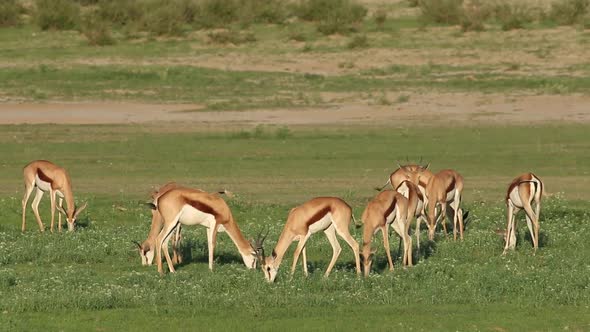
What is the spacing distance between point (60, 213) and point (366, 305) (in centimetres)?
637

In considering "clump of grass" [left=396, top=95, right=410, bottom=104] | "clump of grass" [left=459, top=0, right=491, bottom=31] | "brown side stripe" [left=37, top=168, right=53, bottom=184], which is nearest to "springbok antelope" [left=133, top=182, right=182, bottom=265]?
"brown side stripe" [left=37, top=168, right=53, bottom=184]

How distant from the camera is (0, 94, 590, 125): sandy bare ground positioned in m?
29.2

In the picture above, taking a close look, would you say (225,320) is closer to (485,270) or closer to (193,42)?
(485,270)

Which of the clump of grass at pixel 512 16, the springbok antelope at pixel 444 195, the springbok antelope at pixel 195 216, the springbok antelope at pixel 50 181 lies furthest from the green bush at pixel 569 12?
the springbok antelope at pixel 195 216

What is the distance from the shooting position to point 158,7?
44656 millimetres

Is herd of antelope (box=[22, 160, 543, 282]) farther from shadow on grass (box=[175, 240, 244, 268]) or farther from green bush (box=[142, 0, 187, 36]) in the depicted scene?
green bush (box=[142, 0, 187, 36])

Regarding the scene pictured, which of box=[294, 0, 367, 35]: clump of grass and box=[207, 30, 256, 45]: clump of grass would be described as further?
box=[294, 0, 367, 35]: clump of grass

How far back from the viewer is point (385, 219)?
1374 centimetres

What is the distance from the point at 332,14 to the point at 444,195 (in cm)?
2860

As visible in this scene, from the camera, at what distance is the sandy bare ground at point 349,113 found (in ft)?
95.8

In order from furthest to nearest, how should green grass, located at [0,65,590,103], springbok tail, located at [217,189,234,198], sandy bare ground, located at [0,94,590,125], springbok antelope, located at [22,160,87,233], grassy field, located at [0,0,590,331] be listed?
green grass, located at [0,65,590,103] < sandy bare ground, located at [0,94,590,125] < springbok antelope, located at [22,160,87,233] < springbok tail, located at [217,189,234,198] < grassy field, located at [0,0,590,331]

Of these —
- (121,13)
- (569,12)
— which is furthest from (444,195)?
(121,13)

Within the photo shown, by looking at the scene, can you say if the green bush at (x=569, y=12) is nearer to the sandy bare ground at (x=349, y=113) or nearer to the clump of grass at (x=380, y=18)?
the clump of grass at (x=380, y=18)

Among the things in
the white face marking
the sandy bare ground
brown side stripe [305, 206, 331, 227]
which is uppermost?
brown side stripe [305, 206, 331, 227]
